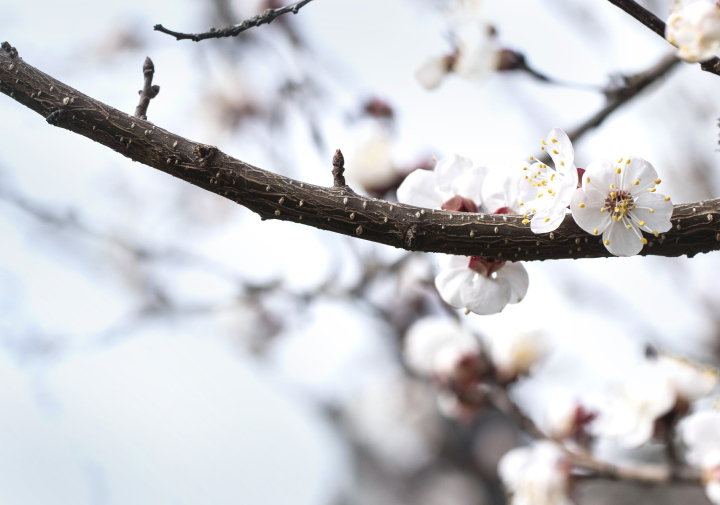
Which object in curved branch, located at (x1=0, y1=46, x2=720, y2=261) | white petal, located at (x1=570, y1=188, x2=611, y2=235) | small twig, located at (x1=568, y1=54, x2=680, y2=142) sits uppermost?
small twig, located at (x1=568, y1=54, x2=680, y2=142)

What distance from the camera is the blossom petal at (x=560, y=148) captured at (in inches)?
15.7

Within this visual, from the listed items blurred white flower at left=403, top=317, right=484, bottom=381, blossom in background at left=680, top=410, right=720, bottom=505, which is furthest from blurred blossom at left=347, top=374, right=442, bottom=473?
blossom in background at left=680, top=410, right=720, bottom=505

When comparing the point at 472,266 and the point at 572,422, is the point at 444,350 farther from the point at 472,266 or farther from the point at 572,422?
the point at 472,266

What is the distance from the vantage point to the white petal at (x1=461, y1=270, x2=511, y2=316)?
0.47 metres

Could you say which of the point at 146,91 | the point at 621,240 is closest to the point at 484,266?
the point at 621,240

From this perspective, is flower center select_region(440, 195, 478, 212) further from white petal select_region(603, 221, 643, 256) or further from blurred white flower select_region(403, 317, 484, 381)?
blurred white flower select_region(403, 317, 484, 381)

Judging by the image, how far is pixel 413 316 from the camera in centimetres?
159

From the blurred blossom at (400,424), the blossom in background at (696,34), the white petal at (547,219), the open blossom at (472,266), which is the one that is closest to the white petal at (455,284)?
the open blossom at (472,266)

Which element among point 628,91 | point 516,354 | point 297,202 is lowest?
point 297,202

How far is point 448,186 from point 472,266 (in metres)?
0.08

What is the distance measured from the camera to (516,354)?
107 cm

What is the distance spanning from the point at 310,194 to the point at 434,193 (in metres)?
0.17

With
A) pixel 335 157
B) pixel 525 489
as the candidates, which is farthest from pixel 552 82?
pixel 525 489

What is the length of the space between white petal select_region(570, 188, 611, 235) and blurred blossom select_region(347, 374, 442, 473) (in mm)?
2192
